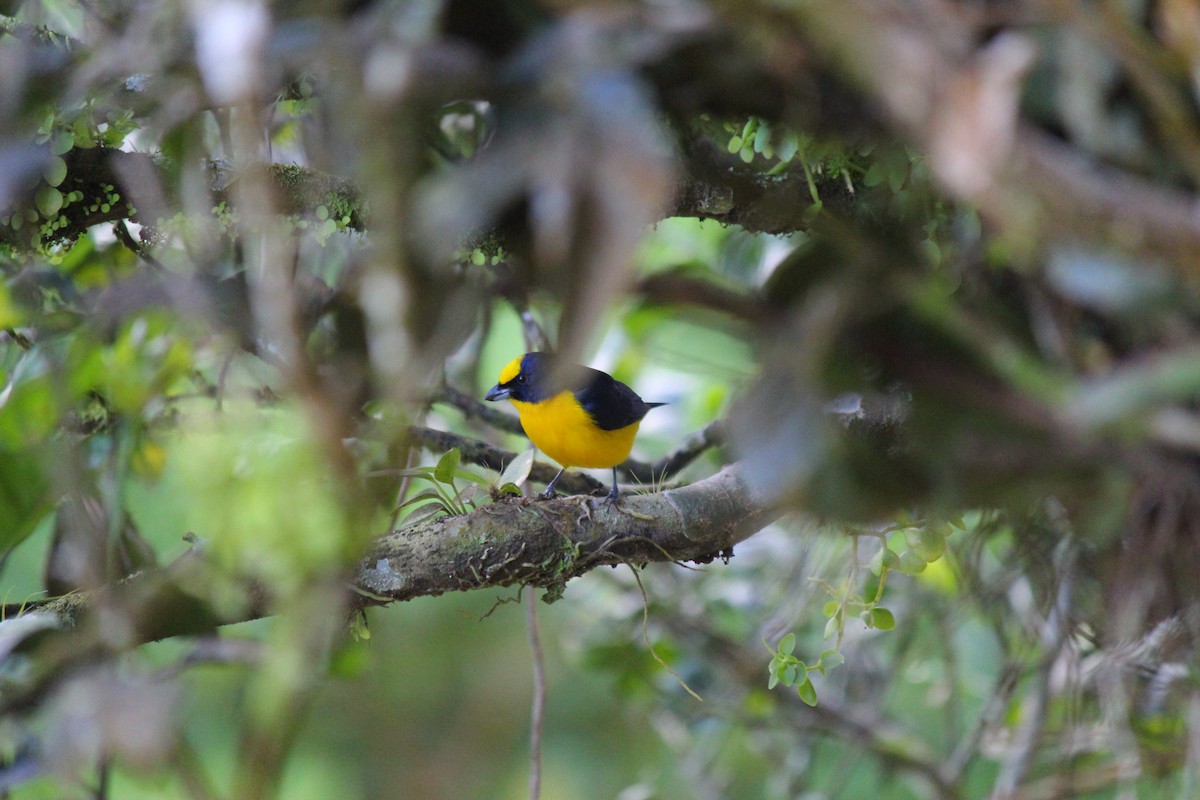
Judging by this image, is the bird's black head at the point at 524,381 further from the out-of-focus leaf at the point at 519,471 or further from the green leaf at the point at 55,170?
the green leaf at the point at 55,170

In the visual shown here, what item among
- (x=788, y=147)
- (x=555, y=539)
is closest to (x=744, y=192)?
(x=788, y=147)

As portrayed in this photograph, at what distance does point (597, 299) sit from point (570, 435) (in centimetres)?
177

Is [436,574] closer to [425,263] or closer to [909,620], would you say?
[425,263]

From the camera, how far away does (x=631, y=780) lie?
145 inches

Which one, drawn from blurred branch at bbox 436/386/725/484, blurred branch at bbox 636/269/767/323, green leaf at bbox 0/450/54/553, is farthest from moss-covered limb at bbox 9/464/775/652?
blurred branch at bbox 636/269/767/323

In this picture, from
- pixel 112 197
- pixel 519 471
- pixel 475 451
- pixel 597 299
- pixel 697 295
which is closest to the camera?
pixel 597 299

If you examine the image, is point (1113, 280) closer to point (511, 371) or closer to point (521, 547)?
point (521, 547)

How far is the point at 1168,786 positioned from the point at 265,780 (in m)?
1.62

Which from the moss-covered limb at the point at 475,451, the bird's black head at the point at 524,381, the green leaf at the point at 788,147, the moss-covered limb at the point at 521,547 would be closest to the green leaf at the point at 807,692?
the moss-covered limb at the point at 521,547

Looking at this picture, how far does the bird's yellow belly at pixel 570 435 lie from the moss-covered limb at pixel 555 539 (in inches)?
35.1

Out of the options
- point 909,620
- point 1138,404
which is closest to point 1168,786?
point 909,620

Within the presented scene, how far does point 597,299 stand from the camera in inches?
19.1

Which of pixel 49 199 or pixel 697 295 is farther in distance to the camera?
pixel 49 199

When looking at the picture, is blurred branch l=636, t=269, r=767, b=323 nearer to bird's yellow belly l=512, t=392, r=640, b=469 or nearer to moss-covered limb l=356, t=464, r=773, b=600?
moss-covered limb l=356, t=464, r=773, b=600
